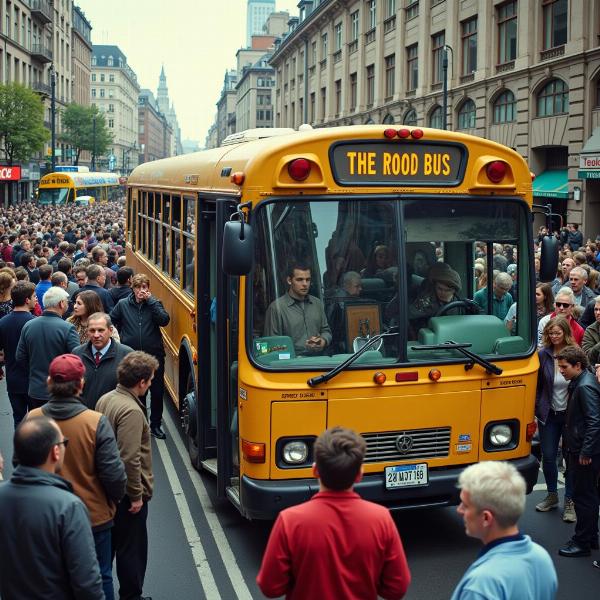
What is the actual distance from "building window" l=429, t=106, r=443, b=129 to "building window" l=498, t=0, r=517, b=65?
20.2 feet

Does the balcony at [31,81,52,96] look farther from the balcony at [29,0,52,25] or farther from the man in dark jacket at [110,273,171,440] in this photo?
the man in dark jacket at [110,273,171,440]

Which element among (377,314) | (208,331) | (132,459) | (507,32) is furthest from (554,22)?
(132,459)

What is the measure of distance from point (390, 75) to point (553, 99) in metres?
17.6

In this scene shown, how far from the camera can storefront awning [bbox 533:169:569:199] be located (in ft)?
103

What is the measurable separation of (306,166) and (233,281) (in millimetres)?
1104

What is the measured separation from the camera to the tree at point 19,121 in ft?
184

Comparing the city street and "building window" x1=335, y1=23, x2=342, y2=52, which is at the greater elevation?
"building window" x1=335, y1=23, x2=342, y2=52

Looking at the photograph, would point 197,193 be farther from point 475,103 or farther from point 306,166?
point 475,103

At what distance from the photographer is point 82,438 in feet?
16.1

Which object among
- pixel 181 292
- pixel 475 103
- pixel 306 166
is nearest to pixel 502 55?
pixel 475 103

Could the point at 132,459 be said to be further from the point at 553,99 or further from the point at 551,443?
the point at 553,99

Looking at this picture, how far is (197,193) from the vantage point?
8500 mm

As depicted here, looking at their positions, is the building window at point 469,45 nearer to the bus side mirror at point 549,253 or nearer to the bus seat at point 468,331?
the bus side mirror at point 549,253

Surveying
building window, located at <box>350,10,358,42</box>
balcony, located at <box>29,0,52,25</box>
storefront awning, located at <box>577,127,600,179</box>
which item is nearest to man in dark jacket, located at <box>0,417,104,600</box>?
storefront awning, located at <box>577,127,600,179</box>
